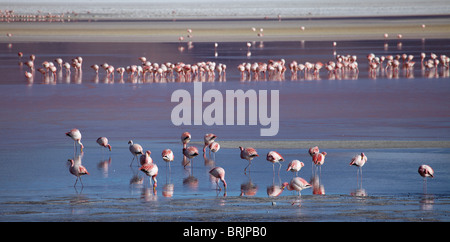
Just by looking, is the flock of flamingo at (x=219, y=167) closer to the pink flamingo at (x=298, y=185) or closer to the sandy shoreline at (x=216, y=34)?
the pink flamingo at (x=298, y=185)

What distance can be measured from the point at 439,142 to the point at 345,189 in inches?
128

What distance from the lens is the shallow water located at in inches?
287

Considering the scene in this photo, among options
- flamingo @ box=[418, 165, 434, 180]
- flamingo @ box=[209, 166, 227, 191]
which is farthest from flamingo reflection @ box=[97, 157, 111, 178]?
flamingo @ box=[418, 165, 434, 180]

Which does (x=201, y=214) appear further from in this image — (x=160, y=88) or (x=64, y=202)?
(x=160, y=88)

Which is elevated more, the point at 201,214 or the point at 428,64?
the point at 428,64

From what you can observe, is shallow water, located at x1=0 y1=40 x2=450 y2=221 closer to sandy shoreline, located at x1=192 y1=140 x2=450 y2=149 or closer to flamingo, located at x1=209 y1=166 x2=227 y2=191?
flamingo, located at x1=209 y1=166 x2=227 y2=191

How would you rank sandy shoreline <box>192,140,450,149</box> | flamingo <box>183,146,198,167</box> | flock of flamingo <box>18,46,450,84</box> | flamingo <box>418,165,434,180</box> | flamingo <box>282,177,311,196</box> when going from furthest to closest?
flock of flamingo <box>18,46,450,84</box> → sandy shoreline <box>192,140,450,149</box> → flamingo <box>183,146,198,167</box> → flamingo <box>418,165,434,180</box> → flamingo <box>282,177,311,196</box>

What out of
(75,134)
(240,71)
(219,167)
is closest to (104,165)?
(75,134)

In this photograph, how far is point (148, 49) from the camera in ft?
112

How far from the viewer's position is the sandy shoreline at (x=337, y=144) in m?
10.9

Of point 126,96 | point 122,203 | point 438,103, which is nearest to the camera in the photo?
point 122,203

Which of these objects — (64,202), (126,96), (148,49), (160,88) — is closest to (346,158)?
(64,202)
